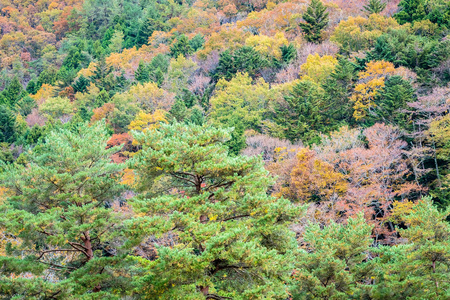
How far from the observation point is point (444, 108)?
1046 inches

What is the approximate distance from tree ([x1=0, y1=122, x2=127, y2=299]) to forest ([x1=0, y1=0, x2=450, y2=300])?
0.05m

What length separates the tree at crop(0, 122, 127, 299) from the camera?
12.2 meters

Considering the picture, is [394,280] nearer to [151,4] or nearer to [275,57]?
[275,57]

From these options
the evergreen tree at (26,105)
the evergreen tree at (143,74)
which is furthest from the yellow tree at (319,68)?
the evergreen tree at (26,105)

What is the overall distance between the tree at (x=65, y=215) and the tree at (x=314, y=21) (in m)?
38.3

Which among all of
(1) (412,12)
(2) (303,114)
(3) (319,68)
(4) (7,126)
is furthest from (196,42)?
(2) (303,114)

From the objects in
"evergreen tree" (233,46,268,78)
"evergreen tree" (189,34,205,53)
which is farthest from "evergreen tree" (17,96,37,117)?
"evergreen tree" (233,46,268,78)

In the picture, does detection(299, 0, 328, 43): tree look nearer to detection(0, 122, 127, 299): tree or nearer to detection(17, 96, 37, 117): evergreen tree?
detection(17, 96, 37, 117): evergreen tree

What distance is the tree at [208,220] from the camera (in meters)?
11.1

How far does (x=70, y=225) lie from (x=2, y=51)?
262 ft

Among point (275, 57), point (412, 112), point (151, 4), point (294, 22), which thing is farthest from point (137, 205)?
point (151, 4)

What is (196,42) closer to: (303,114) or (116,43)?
(116,43)

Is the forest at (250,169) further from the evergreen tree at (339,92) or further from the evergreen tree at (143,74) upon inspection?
the evergreen tree at (143,74)

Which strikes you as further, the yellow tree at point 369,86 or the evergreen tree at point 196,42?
the evergreen tree at point 196,42
